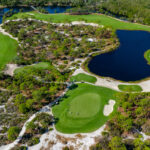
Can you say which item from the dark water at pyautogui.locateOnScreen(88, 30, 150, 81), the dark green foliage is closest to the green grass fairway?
the dark green foliage

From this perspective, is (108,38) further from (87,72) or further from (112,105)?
(112,105)

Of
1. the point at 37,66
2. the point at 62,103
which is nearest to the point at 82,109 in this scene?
the point at 62,103

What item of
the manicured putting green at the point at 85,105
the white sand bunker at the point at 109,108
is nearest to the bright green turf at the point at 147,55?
the white sand bunker at the point at 109,108

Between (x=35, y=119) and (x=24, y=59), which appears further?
(x=24, y=59)

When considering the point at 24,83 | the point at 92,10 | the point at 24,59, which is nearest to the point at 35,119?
the point at 24,83

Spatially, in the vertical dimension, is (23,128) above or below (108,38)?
below

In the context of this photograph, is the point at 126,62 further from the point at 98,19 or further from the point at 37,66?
the point at 98,19

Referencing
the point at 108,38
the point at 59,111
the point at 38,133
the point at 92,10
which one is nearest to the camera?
the point at 38,133

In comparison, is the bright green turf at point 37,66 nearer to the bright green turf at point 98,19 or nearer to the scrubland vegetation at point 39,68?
the scrubland vegetation at point 39,68
